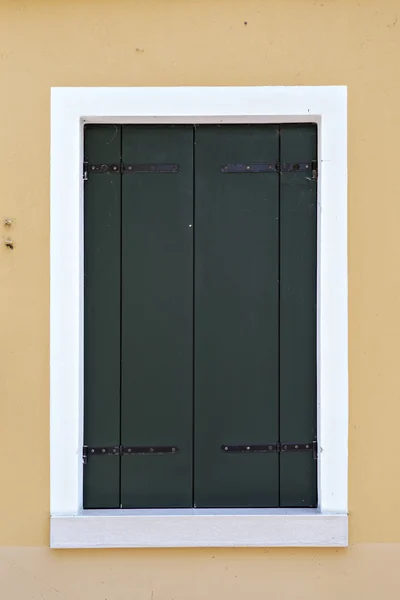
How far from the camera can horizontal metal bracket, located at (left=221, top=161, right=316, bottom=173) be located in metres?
3.42

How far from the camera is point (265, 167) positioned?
342 centimetres

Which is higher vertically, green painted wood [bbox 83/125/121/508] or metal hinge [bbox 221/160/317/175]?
metal hinge [bbox 221/160/317/175]

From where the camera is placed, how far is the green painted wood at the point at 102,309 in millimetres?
3420

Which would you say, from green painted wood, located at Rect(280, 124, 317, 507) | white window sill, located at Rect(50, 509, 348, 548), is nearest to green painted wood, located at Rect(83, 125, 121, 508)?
white window sill, located at Rect(50, 509, 348, 548)

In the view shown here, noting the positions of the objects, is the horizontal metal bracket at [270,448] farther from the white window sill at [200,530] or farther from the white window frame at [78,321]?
the white window sill at [200,530]

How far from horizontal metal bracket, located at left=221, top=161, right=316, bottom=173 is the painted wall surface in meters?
0.24

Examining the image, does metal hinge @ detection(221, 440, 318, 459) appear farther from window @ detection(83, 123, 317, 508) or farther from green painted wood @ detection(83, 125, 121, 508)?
green painted wood @ detection(83, 125, 121, 508)

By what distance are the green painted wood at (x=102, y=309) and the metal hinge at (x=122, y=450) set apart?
26 millimetres

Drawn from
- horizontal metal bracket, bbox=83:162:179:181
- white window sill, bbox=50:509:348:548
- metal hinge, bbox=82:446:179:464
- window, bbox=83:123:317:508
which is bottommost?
white window sill, bbox=50:509:348:548

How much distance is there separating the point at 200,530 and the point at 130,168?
1.76 meters
